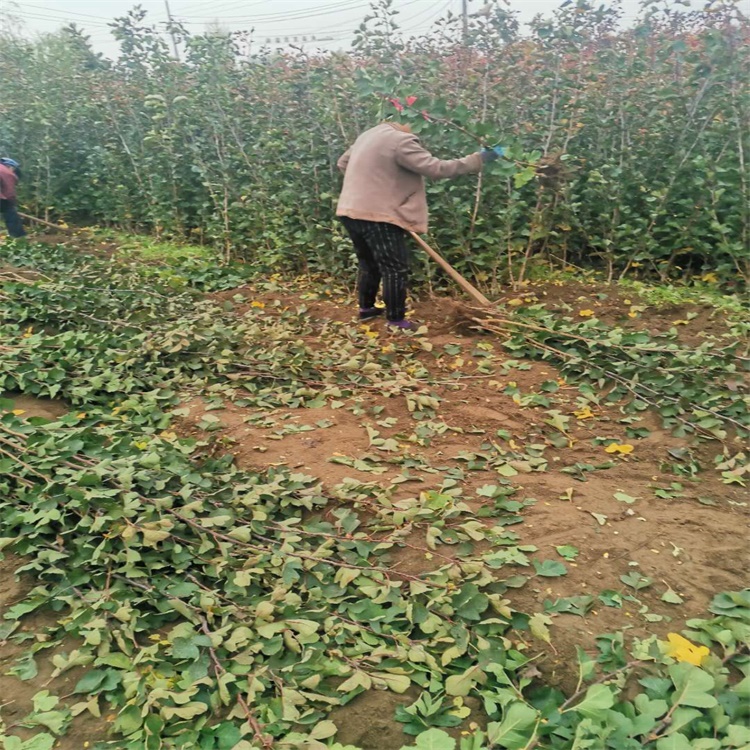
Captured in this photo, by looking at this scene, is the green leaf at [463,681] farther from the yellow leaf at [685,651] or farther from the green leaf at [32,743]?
the green leaf at [32,743]

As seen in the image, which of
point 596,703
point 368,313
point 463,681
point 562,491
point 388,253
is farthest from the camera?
point 368,313

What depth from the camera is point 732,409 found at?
3287 mm

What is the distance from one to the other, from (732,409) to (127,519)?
2.97 metres

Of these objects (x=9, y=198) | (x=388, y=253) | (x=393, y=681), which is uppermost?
(x=9, y=198)

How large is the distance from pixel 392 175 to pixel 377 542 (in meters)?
2.87

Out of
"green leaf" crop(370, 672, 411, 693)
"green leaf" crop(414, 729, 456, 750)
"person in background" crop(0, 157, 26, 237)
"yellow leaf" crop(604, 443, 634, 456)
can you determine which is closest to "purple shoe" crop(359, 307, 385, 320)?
"yellow leaf" crop(604, 443, 634, 456)

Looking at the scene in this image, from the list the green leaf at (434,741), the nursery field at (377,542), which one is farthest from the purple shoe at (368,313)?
the green leaf at (434,741)

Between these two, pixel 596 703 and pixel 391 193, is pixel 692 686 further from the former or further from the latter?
pixel 391 193

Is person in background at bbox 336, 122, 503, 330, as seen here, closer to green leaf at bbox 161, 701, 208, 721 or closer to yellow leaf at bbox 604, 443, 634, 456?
yellow leaf at bbox 604, 443, 634, 456

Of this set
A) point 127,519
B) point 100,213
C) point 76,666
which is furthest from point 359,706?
point 100,213

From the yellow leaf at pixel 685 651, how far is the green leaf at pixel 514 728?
504mm

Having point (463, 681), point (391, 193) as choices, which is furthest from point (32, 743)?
point (391, 193)

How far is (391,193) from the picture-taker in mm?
4473

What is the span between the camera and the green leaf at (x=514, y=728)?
1.72 m
